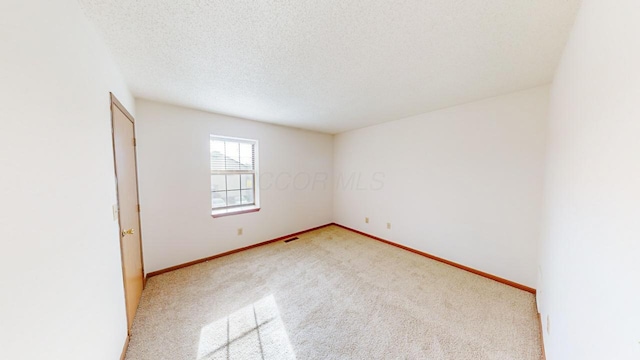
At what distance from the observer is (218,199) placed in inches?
125

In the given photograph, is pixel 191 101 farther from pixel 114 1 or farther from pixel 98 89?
pixel 114 1

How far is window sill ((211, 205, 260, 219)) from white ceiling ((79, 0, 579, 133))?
5.34 feet

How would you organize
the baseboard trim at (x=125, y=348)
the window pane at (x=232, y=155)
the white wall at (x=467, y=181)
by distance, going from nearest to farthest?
1. the baseboard trim at (x=125, y=348)
2. the white wall at (x=467, y=181)
3. the window pane at (x=232, y=155)

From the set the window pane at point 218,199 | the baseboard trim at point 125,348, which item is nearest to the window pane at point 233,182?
the window pane at point 218,199

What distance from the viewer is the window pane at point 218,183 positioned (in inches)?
122

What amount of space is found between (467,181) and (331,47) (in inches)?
94.7

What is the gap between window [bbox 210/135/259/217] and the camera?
10.2 feet

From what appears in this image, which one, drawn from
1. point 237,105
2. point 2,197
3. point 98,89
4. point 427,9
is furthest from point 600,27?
point 237,105

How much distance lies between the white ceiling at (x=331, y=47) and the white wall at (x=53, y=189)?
14.7 inches

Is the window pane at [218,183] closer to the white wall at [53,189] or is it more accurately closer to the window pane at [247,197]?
the window pane at [247,197]

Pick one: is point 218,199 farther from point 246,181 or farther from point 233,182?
point 246,181

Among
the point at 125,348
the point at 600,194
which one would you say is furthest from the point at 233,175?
the point at 600,194

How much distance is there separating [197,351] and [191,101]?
254 centimetres

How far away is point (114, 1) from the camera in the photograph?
40.8 inches
